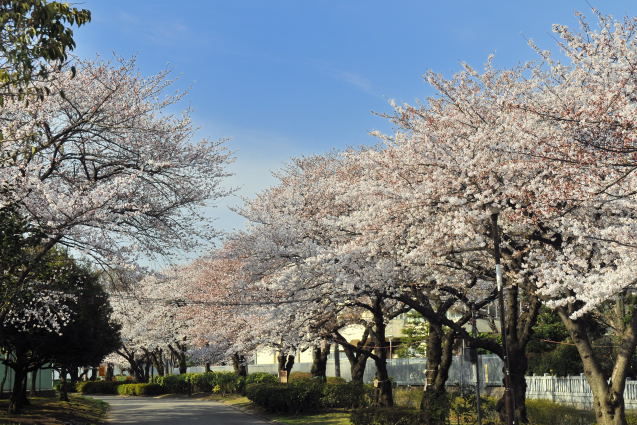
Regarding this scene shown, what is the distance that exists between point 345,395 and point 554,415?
1071 cm

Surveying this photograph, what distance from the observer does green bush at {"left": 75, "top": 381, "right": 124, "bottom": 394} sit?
6456 centimetres

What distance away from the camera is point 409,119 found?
62.3 ft

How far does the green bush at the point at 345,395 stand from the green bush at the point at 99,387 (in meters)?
40.4

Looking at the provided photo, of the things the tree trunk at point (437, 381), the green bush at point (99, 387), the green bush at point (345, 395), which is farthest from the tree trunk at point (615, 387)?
the green bush at point (99, 387)

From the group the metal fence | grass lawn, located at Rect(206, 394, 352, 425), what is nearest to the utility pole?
grass lawn, located at Rect(206, 394, 352, 425)

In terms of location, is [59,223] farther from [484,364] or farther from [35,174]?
[484,364]

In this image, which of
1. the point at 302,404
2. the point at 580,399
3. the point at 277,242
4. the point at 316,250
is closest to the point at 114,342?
the point at 302,404

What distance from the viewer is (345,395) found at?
29.2 m

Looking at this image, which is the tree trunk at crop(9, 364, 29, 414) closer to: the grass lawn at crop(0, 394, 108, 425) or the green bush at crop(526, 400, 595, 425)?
the grass lawn at crop(0, 394, 108, 425)

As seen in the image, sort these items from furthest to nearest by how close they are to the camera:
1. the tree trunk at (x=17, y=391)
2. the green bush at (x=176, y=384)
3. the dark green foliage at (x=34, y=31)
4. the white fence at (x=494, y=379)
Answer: the green bush at (x=176, y=384) < the white fence at (x=494, y=379) < the tree trunk at (x=17, y=391) < the dark green foliage at (x=34, y=31)

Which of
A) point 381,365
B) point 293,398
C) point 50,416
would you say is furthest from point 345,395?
point 50,416

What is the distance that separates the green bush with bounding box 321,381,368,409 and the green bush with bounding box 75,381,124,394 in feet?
132

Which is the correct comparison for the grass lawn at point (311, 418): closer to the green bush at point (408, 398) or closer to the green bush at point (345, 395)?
the green bush at point (345, 395)

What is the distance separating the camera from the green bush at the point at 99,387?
64562 millimetres
